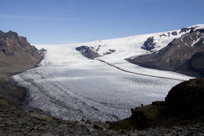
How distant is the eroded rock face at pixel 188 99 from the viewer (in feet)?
70.5

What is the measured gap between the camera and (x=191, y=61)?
182m

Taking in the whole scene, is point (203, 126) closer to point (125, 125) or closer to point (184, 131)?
point (184, 131)

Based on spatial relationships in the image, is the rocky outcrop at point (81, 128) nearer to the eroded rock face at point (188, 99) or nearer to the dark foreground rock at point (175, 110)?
the dark foreground rock at point (175, 110)

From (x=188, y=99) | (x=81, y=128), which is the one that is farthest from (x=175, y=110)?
(x=81, y=128)

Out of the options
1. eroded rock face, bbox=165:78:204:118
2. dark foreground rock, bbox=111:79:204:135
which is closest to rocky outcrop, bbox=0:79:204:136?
dark foreground rock, bbox=111:79:204:135

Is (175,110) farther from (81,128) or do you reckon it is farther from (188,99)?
(81,128)

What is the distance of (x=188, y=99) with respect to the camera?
906 inches

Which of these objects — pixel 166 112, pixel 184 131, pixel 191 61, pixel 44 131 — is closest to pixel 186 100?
pixel 166 112

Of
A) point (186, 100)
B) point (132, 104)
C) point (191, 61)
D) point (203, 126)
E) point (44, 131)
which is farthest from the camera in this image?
point (191, 61)

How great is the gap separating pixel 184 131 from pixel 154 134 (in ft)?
5.17

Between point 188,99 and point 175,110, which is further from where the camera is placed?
point 175,110

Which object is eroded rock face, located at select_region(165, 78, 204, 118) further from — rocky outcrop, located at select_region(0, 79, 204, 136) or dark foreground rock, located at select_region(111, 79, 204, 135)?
rocky outcrop, located at select_region(0, 79, 204, 136)

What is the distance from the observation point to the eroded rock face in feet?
70.5

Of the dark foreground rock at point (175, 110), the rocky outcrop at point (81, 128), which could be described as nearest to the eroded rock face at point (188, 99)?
the dark foreground rock at point (175, 110)
